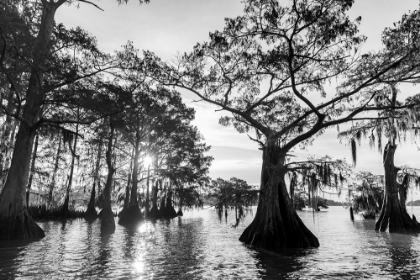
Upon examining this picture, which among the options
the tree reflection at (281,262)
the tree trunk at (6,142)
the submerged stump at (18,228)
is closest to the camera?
the tree reflection at (281,262)

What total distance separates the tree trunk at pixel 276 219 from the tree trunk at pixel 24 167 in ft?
40.1

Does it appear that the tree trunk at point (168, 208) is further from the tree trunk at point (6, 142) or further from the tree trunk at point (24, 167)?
the tree trunk at point (24, 167)

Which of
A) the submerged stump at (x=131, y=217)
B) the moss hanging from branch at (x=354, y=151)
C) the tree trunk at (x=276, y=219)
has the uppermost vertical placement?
the moss hanging from branch at (x=354, y=151)

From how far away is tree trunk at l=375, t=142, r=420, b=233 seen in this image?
22.0 m

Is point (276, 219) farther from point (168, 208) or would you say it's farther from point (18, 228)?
point (168, 208)

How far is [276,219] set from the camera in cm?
1466

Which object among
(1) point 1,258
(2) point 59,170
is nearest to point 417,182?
(1) point 1,258

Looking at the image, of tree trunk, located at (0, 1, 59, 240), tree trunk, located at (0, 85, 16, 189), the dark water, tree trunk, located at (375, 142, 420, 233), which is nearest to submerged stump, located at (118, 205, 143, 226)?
tree trunk, located at (0, 85, 16, 189)

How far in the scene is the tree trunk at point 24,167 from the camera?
1441 cm

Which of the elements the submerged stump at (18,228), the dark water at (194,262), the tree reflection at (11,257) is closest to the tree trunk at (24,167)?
the submerged stump at (18,228)

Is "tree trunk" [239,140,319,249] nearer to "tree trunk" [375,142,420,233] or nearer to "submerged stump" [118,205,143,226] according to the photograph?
"tree trunk" [375,142,420,233]

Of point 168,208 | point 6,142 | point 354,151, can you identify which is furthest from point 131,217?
point 354,151

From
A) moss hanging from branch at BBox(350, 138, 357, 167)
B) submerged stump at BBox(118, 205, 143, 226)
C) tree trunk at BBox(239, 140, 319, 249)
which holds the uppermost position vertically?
moss hanging from branch at BBox(350, 138, 357, 167)

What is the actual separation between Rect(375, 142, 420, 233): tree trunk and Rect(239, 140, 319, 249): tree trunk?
39.1 feet
